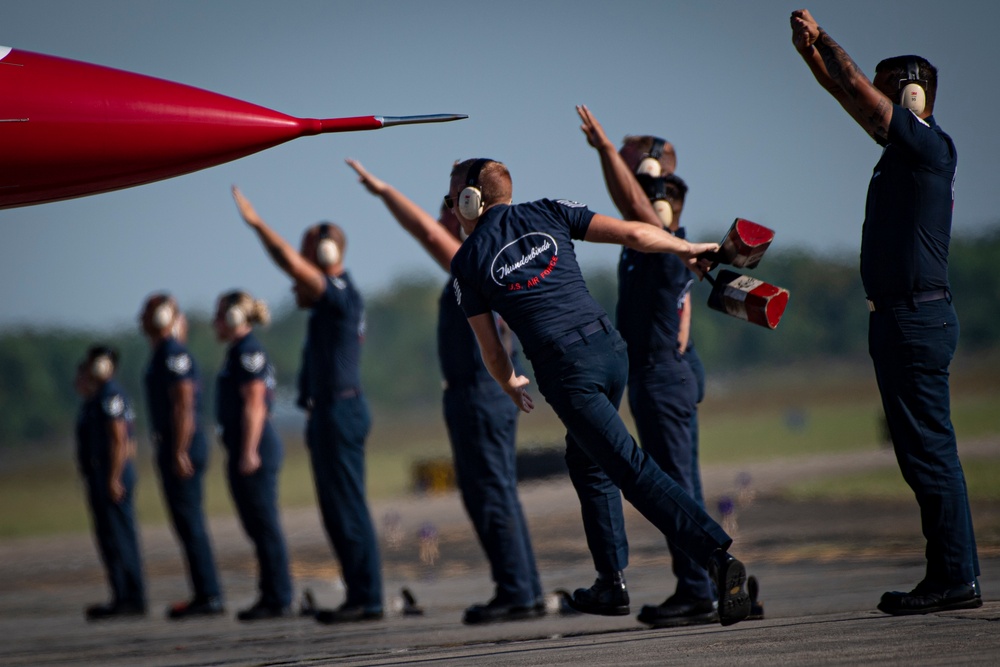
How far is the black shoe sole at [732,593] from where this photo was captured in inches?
181

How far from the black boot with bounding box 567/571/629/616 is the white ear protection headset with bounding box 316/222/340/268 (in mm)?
3420

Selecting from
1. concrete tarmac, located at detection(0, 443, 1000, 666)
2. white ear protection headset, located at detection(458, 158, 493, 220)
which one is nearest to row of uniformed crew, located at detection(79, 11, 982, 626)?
white ear protection headset, located at detection(458, 158, 493, 220)

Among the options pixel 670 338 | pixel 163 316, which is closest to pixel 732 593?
pixel 670 338

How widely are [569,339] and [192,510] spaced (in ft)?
18.1

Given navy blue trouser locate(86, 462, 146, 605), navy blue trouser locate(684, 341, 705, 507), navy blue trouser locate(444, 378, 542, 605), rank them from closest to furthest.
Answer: navy blue trouser locate(684, 341, 705, 507), navy blue trouser locate(444, 378, 542, 605), navy blue trouser locate(86, 462, 146, 605)

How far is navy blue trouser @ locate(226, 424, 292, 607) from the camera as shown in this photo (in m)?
8.70

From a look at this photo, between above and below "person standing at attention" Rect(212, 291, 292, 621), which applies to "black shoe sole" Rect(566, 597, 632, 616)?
below

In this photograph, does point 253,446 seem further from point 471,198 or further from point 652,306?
point 471,198

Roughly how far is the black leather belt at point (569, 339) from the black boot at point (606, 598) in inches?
40.9

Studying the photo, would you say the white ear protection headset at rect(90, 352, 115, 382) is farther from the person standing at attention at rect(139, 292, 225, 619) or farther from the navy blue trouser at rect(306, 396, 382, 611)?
the navy blue trouser at rect(306, 396, 382, 611)

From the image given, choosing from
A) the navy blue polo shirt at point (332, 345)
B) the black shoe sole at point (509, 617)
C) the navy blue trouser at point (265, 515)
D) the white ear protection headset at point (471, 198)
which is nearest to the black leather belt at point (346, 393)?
the navy blue polo shirt at point (332, 345)

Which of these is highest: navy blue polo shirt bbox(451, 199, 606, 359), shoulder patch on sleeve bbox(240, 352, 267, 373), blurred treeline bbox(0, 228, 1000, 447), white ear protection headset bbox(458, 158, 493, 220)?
blurred treeline bbox(0, 228, 1000, 447)

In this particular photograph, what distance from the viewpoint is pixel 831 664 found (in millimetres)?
3961

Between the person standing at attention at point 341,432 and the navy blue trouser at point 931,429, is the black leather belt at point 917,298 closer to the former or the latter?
the navy blue trouser at point 931,429
